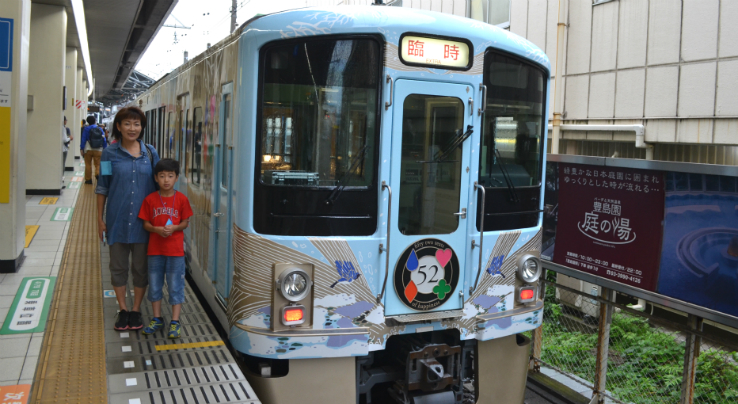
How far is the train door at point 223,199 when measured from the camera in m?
4.25

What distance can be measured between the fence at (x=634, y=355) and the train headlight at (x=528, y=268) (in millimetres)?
829

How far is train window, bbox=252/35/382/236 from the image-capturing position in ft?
12.4

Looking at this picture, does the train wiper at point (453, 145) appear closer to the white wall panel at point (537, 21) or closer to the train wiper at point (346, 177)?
the train wiper at point (346, 177)

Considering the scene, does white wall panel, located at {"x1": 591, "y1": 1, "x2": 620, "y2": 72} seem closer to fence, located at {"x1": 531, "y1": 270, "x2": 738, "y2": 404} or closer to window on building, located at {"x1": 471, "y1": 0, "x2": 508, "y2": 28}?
window on building, located at {"x1": 471, "y1": 0, "x2": 508, "y2": 28}

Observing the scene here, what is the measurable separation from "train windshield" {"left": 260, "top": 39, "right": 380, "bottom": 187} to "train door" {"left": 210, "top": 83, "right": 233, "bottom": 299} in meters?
0.53

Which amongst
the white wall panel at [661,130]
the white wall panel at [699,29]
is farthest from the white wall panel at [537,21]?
the white wall panel at [699,29]

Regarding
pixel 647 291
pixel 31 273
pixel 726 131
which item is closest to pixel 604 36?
pixel 726 131

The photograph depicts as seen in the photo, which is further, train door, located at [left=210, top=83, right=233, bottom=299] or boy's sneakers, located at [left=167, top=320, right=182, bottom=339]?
boy's sneakers, located at [left=167, top=320, right=182, bottom=339]

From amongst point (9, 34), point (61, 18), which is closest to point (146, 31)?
point (61, 18)

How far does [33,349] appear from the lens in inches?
169

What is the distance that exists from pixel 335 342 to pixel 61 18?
497 inches

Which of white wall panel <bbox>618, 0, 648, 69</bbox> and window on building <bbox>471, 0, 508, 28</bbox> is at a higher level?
window on building <bbox>471, 0, 508, 28</bbox>

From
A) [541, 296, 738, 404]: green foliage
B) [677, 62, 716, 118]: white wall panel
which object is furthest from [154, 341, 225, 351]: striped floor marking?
[677, 62, 716, 118]: white wall panel

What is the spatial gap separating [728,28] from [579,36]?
8.90ft
